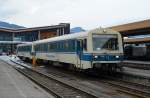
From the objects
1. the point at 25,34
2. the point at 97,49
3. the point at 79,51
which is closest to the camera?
the point at 97,49

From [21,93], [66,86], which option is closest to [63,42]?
[66,86]

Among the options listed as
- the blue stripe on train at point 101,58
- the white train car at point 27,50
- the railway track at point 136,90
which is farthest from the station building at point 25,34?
the railway track at point 136,90

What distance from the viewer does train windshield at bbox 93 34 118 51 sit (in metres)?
20.8

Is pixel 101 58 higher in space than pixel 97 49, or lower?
lower

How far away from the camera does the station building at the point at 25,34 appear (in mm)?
94188

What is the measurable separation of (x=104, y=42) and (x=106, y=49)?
17.0 inches

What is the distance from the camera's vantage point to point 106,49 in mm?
20938

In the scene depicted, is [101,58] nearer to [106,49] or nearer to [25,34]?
[106,49]

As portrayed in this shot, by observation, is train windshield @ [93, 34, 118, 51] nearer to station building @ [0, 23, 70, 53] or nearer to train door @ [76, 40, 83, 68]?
train door @ [76, 40, 83, 68]

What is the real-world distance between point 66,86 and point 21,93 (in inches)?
132

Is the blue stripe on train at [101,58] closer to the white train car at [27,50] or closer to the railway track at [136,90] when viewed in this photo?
the railway track at [136,90]

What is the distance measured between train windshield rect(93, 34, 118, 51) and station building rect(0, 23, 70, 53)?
72.0 metres

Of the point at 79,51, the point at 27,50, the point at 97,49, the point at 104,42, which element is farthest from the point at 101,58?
the point at 27,50

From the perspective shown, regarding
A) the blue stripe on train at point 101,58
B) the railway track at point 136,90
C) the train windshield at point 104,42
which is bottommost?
the railway track at point 136,90
